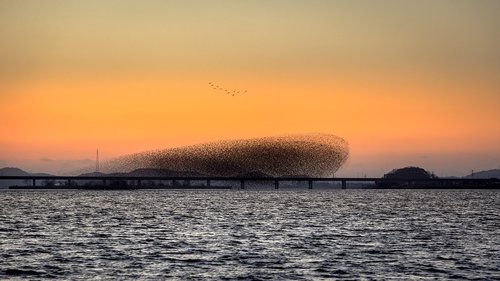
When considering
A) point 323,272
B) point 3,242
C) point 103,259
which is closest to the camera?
point 323,272

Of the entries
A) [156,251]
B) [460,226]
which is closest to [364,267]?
[156,251]

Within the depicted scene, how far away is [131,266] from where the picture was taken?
53.2m

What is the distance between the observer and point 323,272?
50.5 metres

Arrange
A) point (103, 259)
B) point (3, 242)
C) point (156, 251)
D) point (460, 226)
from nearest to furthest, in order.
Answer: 1. point (103, 259)
2. point (156, 251)
3. point (3, 242)
4. point (460, 226)

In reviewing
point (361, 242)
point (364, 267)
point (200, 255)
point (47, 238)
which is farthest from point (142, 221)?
point (364, 267)

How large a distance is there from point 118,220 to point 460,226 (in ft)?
128

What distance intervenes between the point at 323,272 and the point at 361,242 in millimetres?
21254

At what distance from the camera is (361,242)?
71.2 metres

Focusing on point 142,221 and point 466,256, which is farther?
point 142,221

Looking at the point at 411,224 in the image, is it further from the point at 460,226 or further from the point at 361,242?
the point at 361,242

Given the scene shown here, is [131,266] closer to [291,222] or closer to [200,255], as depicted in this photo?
[200,255]

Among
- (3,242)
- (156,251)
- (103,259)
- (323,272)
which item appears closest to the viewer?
(323,272)

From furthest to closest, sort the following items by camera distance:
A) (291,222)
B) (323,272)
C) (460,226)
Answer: (291,222), (460,226), (323,272)

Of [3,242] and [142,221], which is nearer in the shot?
[3,242]
